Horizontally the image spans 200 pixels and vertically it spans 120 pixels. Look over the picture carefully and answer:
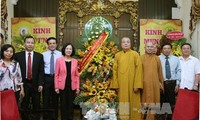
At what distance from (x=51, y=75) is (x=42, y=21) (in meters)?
1.97

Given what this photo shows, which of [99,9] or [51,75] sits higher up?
[99,9]

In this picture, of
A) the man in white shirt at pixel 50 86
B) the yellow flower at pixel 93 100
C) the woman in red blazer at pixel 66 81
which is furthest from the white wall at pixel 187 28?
the man in white shirt at pixel 50 86

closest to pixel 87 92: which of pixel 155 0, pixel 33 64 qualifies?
pixel 33 64

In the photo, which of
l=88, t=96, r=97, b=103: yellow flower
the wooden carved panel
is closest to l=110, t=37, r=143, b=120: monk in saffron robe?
l=88, t=96, r=97, b=103: yellow flower

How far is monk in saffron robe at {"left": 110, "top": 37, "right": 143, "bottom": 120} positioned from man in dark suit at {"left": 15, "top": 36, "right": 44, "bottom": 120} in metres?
1.10

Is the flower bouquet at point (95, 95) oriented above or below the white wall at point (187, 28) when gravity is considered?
below

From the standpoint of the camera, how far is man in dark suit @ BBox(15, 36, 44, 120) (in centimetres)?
440

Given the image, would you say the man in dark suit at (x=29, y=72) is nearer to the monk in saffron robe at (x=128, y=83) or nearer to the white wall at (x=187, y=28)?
the monk in saffron robe at (x=128, y=83)

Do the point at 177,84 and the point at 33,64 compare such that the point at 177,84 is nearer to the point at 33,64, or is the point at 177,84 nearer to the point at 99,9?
the point at 33,64

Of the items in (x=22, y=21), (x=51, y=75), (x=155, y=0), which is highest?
(x=155, y=0)

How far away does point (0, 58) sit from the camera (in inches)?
160

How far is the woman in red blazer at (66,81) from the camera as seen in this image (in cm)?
448

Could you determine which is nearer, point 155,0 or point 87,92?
point 87,92

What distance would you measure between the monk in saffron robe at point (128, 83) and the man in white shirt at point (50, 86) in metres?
0.91
